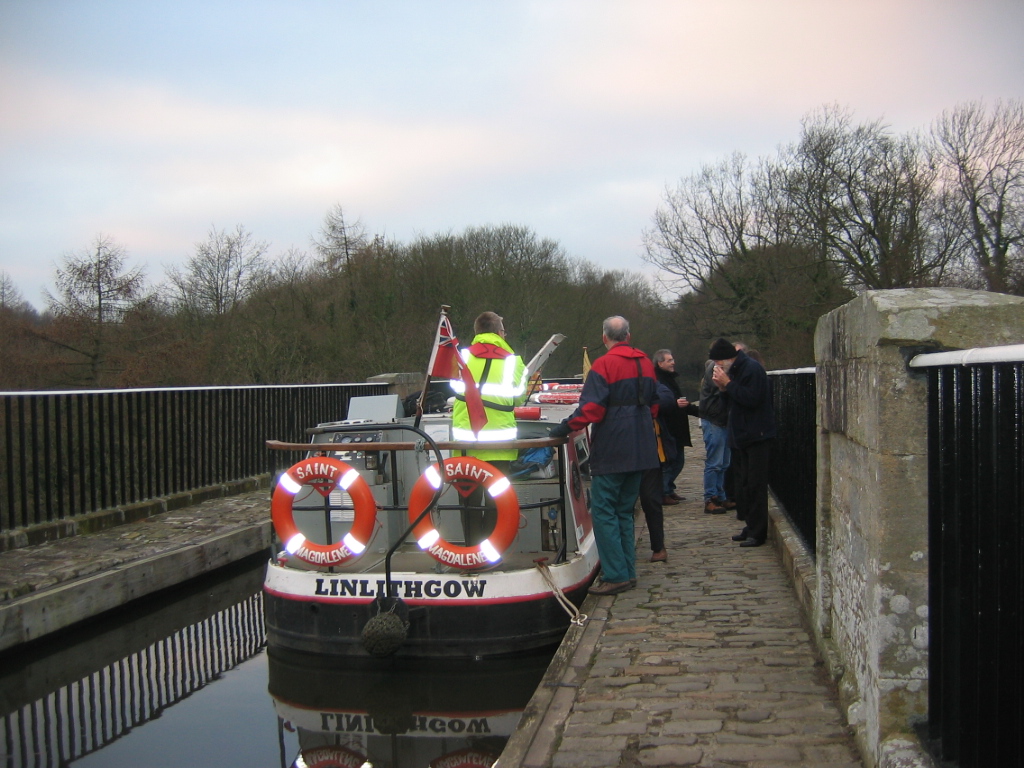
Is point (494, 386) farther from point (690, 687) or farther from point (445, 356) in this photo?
point (690, 687)

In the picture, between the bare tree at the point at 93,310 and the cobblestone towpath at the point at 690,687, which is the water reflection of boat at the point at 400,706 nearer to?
the cobblestone towpath at the point at 690,687

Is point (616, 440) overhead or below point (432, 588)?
overhead

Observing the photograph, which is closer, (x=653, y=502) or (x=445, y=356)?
(x=445, y=356)

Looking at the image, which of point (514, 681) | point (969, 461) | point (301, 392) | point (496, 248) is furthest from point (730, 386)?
point (496, 248)

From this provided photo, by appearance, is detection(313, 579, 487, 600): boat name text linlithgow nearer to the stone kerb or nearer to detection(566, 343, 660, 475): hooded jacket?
detection(566, 343, 660, 475): hooded jacket

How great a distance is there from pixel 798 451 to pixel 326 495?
369 cm

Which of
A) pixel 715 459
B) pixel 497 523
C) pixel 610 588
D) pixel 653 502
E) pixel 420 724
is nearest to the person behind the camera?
pixel 420 724

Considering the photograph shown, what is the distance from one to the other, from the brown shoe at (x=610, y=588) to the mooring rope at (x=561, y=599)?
47 cm

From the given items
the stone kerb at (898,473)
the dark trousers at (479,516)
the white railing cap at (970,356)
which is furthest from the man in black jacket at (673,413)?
the white railing cap at (970,356)

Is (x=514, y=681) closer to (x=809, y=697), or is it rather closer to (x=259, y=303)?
(x=809, y=697)

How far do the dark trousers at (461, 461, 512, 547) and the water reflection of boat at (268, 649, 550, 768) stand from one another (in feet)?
2.93

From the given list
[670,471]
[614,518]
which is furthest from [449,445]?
[670,471]

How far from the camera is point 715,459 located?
34.5 feet

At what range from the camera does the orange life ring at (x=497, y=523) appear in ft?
19.8
